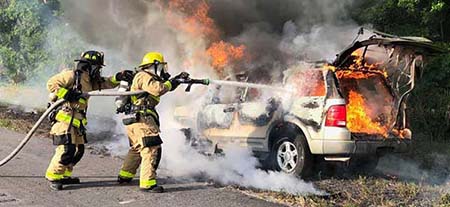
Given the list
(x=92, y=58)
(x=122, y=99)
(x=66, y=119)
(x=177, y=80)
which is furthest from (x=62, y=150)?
(x=177, y=80)

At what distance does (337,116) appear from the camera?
20.6 feet

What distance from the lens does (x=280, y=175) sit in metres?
6.57

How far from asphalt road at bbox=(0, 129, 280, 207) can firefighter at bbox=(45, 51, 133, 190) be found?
220mm

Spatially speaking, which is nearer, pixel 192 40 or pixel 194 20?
pixel 192 40

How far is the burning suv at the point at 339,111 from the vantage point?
636 centimetres

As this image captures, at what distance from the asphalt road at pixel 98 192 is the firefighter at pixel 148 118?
0.29 meters

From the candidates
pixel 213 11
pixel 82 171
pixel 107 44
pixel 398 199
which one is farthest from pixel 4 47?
pixel 398 199

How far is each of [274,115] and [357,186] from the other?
151cm

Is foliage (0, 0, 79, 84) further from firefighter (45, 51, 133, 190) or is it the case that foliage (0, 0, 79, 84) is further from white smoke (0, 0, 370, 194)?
firefighter (45, 51, 133, 190)

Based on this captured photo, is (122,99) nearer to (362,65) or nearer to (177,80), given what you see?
(177,80)

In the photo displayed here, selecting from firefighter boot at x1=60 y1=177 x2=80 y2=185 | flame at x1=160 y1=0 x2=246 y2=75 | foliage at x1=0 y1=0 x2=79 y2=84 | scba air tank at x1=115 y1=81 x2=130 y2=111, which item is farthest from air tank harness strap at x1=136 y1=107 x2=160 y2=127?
foliage at x1=0 y1=0 x2=79 y2=84

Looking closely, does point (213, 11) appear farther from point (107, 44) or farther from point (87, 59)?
point (87, 59)

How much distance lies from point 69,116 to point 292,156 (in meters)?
3.00

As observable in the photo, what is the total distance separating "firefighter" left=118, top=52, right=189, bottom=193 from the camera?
19.2 feet
